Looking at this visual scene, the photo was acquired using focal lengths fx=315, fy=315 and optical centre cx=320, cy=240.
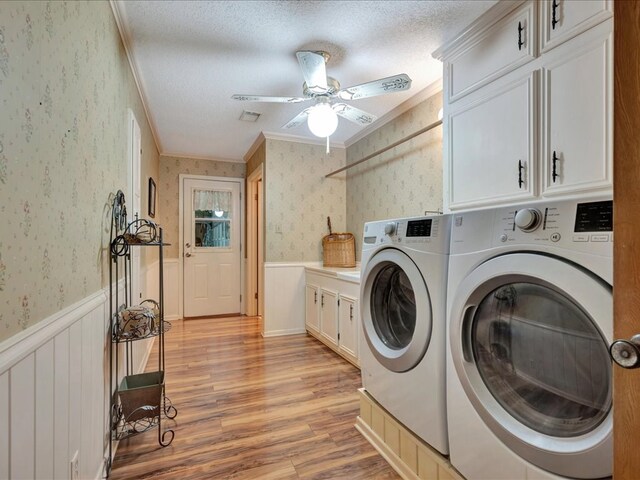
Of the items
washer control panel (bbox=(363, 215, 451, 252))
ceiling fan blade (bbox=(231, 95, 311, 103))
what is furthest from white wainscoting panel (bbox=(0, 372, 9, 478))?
ceiling fan blade (bbox=(231, 95, 311, 103))

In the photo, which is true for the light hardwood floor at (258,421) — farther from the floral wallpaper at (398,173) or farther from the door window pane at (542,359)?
the floral wallpaper at (398,173)

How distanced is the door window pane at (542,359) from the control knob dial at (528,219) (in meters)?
0.18

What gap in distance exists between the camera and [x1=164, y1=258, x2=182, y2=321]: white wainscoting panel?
446cm

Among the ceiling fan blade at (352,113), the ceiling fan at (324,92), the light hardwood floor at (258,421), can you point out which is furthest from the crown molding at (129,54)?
the light hardwood floor at (258,421)

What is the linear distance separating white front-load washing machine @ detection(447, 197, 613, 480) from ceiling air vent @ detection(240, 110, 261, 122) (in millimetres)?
2482

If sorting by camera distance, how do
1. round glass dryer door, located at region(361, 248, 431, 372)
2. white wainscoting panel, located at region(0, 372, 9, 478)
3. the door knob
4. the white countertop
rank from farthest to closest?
1. the white countertop
2. round glass dryer door, located at region(361, 248, 431, 372)
3. white wainscoting panel, located at region(0, 372, 9, 478)
4. the door knob

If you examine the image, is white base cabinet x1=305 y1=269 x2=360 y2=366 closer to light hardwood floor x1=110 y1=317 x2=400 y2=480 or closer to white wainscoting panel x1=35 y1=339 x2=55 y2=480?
light hardwood floor x1=110 y1=317 x2=400 y2=480

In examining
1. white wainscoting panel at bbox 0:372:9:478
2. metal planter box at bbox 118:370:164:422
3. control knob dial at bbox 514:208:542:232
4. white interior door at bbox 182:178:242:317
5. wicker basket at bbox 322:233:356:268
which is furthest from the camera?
white interior door at bbox 182:178:242:317

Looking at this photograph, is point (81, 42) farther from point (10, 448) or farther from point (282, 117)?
point (282, 117)

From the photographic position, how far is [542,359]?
3.16 feet

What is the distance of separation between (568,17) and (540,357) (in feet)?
4.71

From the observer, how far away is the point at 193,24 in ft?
5.93

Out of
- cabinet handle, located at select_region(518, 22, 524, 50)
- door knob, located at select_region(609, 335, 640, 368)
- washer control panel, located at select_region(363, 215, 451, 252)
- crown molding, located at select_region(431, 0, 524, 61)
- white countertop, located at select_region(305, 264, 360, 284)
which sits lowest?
white countertop, located at select_region(305, 264, 360, 284)

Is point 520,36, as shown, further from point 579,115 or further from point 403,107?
point 403,107
